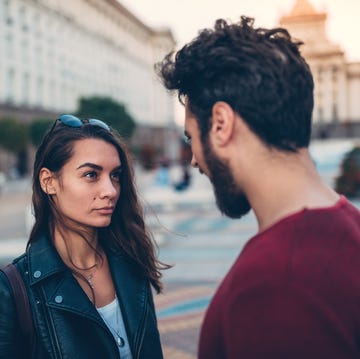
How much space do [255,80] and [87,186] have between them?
3.99 feet

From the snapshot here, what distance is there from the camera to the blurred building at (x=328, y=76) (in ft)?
198

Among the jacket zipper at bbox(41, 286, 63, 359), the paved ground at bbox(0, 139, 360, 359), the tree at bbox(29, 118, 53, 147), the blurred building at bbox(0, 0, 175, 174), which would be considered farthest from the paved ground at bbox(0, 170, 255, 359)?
the tree at bbox(29, 118, 53, 147)

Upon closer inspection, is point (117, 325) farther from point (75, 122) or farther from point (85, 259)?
point (75, 122)

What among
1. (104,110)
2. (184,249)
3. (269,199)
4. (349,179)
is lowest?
(184,249)

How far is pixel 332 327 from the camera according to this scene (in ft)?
3.69

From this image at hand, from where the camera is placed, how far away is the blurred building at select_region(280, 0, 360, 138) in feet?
198

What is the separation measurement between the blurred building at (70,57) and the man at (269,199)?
2745 cm

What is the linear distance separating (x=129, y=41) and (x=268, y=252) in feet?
223

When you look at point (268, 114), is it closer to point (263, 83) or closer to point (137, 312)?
point (263, 83)

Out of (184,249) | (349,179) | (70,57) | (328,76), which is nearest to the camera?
(184,249)

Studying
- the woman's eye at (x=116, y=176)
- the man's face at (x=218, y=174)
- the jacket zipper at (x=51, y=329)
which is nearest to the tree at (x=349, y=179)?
the woman's eye at (x=116, y=176)

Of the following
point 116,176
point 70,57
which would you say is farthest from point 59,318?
Answer: point 70,57

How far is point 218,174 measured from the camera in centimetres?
143

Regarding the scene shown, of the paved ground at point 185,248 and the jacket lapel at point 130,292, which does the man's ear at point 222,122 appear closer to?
the jacket lapel at point 130,292
